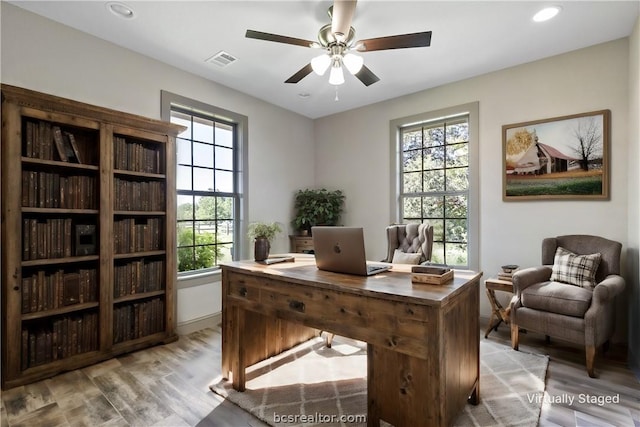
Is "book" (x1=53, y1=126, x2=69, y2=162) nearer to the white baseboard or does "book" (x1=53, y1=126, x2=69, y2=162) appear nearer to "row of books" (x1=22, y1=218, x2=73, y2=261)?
"row of books" (x1=22, y1=218, x2=73, y2=261)

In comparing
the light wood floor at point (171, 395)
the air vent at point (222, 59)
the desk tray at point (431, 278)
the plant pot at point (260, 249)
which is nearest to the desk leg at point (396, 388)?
the desk tray at point (431, 278)

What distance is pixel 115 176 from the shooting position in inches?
114

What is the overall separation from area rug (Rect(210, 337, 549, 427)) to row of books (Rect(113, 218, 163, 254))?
1495 millimetres

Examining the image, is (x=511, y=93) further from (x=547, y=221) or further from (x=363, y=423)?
(x=363, y=423)

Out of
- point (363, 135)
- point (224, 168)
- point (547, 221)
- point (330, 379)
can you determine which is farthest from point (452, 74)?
point (330, 379)

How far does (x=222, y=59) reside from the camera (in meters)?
3.12

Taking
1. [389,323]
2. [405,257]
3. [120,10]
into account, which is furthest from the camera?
[405,257]

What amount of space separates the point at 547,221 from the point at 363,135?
2488mm

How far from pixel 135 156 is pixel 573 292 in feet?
13.0

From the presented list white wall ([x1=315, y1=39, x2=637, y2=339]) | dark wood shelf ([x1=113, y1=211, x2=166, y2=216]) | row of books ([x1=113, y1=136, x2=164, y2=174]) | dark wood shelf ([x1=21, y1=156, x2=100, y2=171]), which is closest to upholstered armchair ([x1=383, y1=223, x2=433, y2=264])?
white wall ([x1=315, y1=39, x2=637, y2=339])

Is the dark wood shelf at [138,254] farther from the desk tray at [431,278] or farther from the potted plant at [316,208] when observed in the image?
the desk tray at [431,278]

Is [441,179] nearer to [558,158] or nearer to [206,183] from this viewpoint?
[558,158]

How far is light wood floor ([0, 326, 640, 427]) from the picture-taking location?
1853 millimetres

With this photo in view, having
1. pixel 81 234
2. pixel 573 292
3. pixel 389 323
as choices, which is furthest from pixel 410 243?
pixel 81 234
